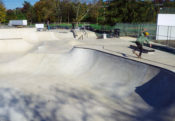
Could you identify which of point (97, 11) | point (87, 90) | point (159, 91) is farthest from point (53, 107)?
point (97, 11)

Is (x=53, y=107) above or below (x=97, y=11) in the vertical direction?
below

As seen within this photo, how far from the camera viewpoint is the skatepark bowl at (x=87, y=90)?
20.8 ft

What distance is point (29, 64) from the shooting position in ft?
43.8

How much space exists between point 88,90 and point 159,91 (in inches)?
129

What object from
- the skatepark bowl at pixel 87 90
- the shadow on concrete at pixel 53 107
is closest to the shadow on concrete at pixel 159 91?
the skatepark bowl at pixel 87 90

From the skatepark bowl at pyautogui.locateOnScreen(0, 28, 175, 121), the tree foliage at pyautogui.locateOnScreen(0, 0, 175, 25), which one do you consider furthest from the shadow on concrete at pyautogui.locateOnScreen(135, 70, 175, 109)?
the tree foliage at pyautogui.locateOnScreen(0, 0, 175, 25)

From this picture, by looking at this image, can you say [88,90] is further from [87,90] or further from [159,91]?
[159,91]

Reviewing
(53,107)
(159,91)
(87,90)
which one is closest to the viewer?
(159,91)

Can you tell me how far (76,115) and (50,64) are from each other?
720 centimetres

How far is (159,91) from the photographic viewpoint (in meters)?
6.92

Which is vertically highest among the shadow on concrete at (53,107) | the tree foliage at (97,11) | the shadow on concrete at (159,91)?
the tree foliage at (97,11)

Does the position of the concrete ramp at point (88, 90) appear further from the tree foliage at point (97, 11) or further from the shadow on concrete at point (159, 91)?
the tree foliage at point (97, 11)

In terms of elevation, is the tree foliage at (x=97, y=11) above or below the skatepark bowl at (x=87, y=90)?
above

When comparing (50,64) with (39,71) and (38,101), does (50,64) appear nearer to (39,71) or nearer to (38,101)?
(39,71)
